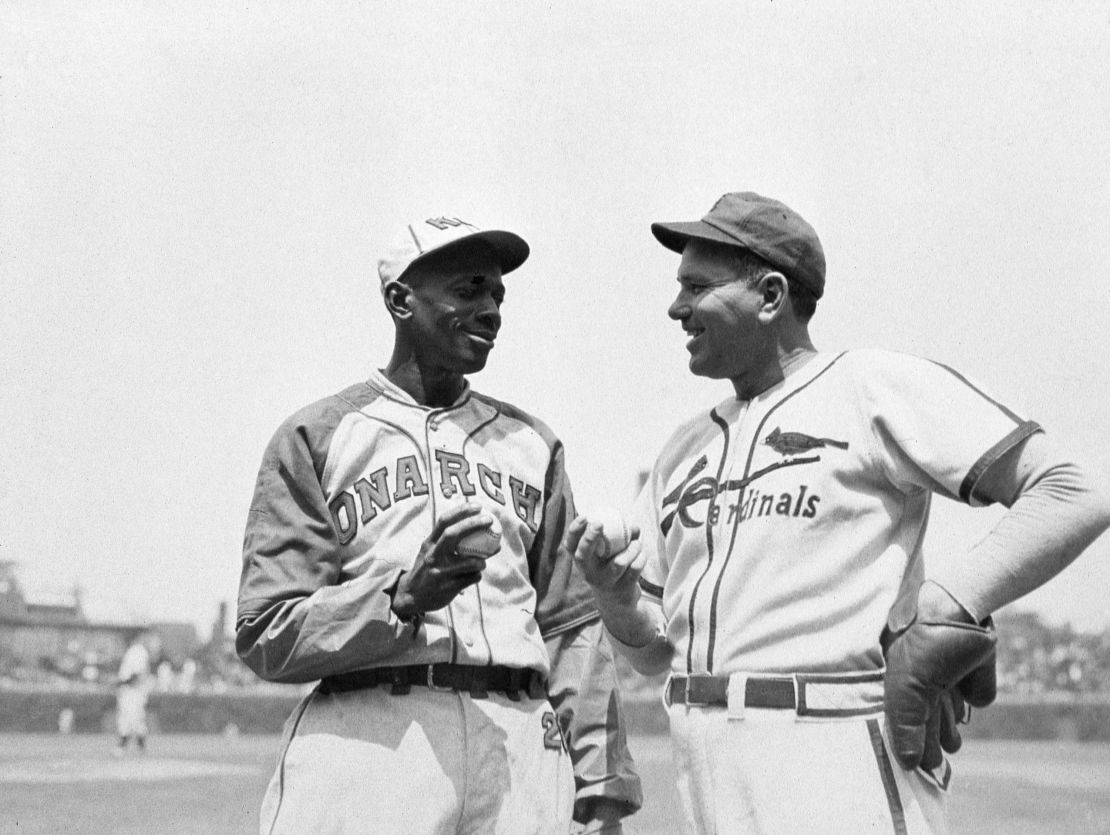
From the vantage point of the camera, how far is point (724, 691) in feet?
10.5

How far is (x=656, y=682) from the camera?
82.7ft

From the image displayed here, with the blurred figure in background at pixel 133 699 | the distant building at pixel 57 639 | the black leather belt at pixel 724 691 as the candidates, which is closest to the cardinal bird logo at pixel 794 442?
the black leather belt at pixel 724 691

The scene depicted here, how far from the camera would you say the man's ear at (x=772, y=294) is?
354 centimetres

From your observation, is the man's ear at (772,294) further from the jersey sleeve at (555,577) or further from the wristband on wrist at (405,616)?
the wristband on wrist at (405,616)

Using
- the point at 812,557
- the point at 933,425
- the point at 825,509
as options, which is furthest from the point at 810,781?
the point at 933,425

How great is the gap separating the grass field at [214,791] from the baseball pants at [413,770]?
6.09m

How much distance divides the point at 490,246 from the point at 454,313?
0.78 feet

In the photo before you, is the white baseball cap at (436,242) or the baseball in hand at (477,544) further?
the white baseball cap at (436,242)

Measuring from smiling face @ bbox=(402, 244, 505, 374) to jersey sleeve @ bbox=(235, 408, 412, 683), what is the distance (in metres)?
0.43

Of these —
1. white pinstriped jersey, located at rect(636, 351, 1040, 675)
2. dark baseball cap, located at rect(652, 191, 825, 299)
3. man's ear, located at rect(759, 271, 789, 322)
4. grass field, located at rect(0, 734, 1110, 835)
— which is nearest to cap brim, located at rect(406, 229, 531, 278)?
dark baseball cap, located at rect(652, 191, 825, 299)

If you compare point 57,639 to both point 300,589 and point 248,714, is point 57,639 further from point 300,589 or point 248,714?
point 300,589

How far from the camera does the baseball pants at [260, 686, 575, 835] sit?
3309 millimetres

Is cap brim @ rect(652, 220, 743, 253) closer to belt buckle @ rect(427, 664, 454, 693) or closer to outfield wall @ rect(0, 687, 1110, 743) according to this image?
belt buckle @ rect(427, 664, 454, 693)

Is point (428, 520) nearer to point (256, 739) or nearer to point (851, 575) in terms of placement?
point (851, 575)
